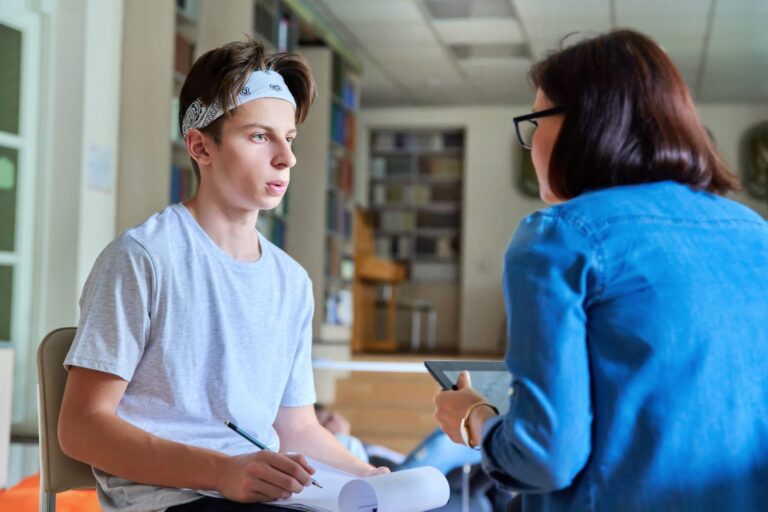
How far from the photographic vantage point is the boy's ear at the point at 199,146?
4.49 feet

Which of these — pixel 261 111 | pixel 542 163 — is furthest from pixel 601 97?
pixel 261 111

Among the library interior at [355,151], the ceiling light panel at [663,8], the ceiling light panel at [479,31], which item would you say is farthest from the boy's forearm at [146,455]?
the ceiling light panel at [479,31]

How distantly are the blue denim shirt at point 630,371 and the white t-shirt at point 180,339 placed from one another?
1.56 ft

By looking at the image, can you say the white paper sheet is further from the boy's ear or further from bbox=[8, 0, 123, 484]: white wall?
bbox=[8, 0, 123, 484]: white wall

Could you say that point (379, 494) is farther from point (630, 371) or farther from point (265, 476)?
point (630, 371)

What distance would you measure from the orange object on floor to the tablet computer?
3.77 feet

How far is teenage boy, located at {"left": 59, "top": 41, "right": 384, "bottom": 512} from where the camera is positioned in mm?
1186

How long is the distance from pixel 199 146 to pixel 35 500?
1537 mm

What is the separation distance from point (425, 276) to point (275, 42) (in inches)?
208

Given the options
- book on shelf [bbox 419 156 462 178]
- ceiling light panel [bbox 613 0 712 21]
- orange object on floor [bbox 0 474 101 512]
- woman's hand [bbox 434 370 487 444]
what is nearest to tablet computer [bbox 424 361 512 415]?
woman's hand [bbox 434 370 487 444]

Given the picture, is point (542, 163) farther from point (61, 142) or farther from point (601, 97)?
point (61, 142)

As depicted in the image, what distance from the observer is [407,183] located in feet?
36.9

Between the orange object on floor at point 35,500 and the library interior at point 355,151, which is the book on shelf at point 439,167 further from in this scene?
the orange object on floor at point 35,500

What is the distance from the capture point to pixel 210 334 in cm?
130
